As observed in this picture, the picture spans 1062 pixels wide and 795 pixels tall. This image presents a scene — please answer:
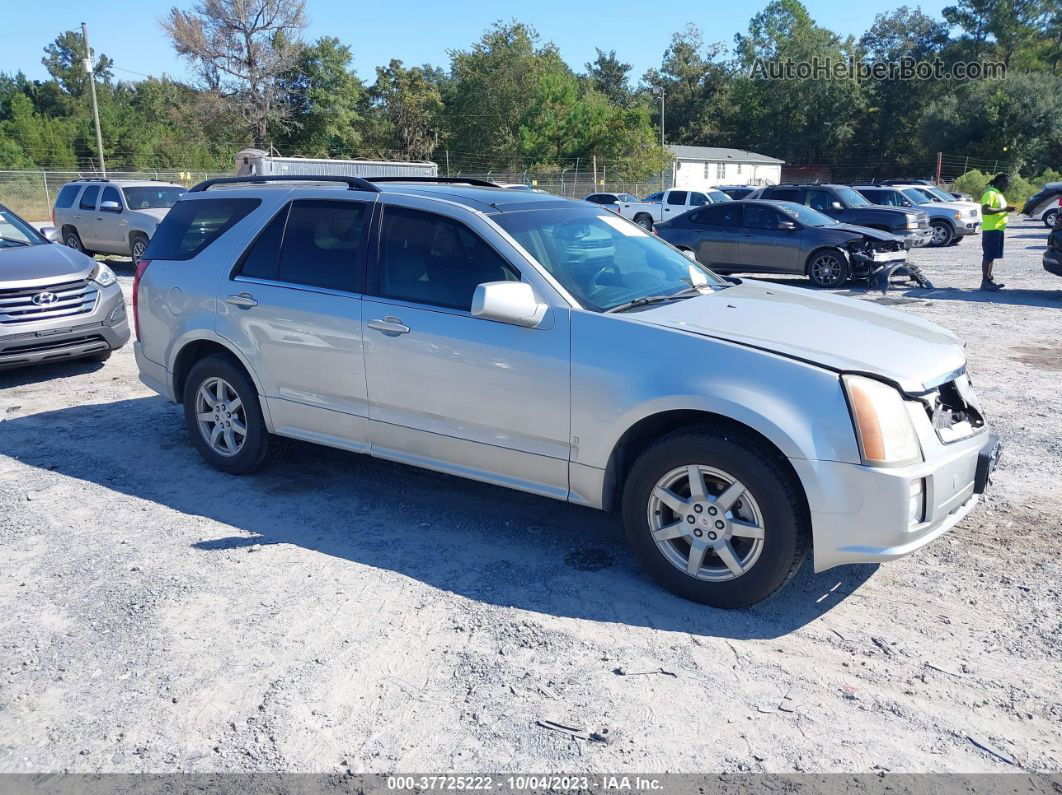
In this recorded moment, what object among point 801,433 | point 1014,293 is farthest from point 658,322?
point 1014,293

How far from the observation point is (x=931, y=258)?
69.4 ft

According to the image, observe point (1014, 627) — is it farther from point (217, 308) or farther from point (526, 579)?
point (217, 308)

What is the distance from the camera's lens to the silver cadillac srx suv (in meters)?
3.70

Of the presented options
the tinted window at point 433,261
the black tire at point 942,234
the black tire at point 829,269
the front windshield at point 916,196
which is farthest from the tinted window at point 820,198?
the tinted window at point 433,261

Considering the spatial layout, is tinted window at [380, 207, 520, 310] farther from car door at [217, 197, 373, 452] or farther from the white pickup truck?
the white pickup truck

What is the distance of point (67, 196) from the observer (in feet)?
61.9

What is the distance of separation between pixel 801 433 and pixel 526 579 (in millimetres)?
1540

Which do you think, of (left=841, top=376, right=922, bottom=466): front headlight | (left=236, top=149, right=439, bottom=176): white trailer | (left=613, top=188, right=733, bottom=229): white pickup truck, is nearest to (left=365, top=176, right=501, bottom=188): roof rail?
(left=841, top=376, right=922, bottom=466): front headlight

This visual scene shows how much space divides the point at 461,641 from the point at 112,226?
16.8 m

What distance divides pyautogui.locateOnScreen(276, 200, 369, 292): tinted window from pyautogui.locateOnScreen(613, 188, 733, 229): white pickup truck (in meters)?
22.5

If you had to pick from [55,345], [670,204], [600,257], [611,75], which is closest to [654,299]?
[600,257]

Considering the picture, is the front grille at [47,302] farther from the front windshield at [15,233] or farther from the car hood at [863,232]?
the car hood at [863,232]

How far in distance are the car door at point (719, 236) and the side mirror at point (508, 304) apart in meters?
12.8

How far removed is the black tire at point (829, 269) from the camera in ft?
50.1
